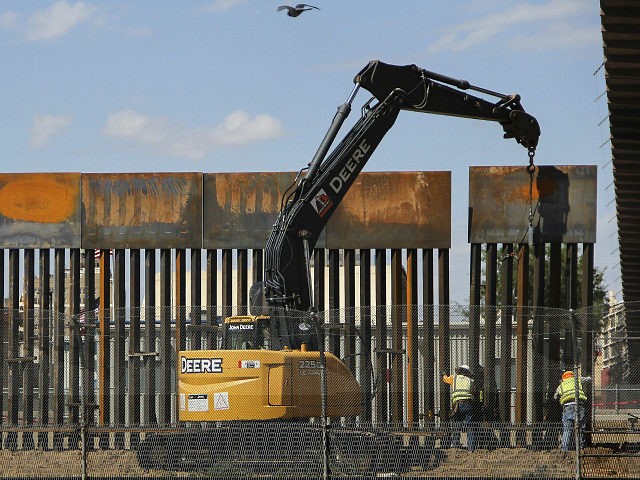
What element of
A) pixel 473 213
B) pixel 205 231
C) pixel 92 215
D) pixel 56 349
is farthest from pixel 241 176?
pixel 56 349

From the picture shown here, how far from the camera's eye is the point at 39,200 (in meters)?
24.9

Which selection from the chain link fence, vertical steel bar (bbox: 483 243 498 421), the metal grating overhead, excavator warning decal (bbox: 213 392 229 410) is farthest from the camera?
vertical steel bar (bbox: 483 243 498 421)

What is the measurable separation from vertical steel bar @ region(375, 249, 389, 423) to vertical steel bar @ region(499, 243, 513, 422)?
6.76 feet

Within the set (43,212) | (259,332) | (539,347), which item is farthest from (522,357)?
(43,212)

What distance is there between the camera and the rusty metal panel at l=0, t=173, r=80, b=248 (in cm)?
2492

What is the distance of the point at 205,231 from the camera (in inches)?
980

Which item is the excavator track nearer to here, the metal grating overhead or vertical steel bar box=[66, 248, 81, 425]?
vertical steel bar box=[66, 248, 81, 425]

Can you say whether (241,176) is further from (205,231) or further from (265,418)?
(265,418)

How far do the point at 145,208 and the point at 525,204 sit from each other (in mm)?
7547

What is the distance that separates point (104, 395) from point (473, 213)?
8.12m

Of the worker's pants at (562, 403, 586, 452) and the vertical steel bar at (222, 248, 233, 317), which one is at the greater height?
the vertical steel bar at (222, 248, 233, 317)

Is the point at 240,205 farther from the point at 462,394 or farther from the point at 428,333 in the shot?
the point at 462,394

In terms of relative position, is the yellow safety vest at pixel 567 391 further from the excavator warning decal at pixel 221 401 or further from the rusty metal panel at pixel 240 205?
the rusty metal panel at pixel 240 205

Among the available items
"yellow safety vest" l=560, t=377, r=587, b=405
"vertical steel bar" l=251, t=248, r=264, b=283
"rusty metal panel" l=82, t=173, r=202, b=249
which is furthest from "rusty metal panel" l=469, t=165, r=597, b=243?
"rusty metal panel" l=82, t=173, r=202, b=249
